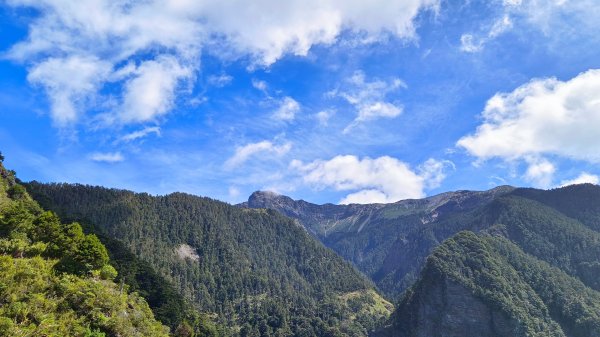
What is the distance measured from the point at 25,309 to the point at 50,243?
23.4 meters

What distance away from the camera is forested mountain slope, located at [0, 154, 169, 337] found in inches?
2105

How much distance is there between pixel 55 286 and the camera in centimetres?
6194

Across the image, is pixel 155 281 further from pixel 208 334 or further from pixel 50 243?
pixel 50 243

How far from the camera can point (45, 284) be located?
2378 inches

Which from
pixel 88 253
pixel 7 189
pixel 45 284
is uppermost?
pixel 7 189

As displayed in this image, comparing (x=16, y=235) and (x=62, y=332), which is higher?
(x=16, y=235)

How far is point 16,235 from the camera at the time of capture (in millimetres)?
71562

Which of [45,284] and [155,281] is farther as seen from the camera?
[155,281]

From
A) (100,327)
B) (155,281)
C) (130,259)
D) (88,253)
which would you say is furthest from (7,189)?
(100,327)

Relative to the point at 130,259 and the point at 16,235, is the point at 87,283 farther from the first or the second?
the point at 130,259

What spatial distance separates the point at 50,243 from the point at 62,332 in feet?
83.3

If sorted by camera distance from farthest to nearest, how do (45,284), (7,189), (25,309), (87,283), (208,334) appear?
(208,334) → (7,189) → (87,283) → (45,284) → (25,309)

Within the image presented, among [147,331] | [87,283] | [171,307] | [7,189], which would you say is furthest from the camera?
[171,307]

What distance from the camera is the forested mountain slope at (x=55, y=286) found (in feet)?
175
